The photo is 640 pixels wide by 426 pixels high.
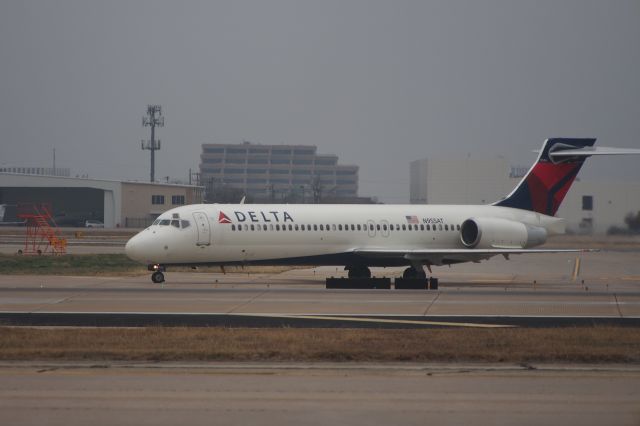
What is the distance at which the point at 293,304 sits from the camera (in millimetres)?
29359

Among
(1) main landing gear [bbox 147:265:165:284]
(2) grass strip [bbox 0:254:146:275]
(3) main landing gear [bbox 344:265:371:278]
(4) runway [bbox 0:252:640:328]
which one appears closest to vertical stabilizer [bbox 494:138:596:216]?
(4) runway [bbox 0:252:640:328]

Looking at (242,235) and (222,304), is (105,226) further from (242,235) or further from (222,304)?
(222,304)

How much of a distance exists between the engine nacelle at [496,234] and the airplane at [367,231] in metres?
0.05

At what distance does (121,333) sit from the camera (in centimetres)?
2281

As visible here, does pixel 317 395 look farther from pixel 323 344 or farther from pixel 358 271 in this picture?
pixel 358 271

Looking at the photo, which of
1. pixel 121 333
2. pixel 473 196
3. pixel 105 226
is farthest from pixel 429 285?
pixel 105 226

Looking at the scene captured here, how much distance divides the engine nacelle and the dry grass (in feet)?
61.3

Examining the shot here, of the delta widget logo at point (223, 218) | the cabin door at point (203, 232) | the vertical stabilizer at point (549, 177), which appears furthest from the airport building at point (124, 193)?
the cabin door at point (203, 232)

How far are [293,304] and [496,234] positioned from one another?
16.3 m

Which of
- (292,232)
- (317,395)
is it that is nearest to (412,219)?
(292,232)

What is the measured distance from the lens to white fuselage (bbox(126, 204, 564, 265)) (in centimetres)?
3925

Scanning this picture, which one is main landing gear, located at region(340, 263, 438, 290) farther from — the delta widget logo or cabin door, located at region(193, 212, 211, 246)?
cabin door, located at region(193, 212, 211, 246)

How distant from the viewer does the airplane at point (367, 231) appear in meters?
39.4

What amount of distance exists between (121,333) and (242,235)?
A: 17148 millimetres
